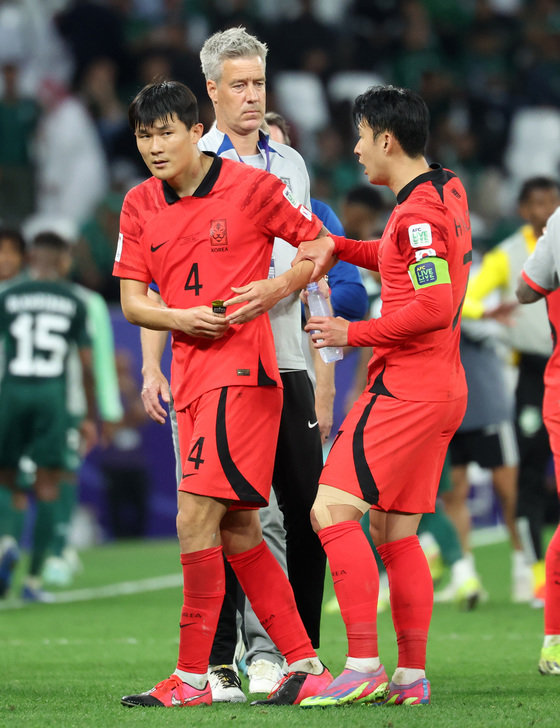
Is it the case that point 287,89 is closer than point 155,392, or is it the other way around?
point 155,392

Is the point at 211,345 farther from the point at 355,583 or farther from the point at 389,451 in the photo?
the point at 355,583

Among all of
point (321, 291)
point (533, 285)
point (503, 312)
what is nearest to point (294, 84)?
point (503, 312)

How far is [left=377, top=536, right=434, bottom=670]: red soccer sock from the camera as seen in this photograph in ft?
14.4

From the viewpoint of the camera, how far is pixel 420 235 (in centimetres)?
423

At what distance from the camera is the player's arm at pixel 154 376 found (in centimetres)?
473

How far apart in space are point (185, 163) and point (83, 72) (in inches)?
436

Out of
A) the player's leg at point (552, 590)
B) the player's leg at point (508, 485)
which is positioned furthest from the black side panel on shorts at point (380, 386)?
the player's leg at point (508, 485)

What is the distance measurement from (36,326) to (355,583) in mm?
5360

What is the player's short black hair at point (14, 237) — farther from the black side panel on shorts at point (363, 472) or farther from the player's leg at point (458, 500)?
the black side panel on shorts at point (363, 472)

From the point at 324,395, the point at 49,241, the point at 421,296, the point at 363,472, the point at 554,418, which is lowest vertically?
the point at 363,472

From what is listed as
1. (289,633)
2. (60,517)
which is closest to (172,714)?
(289,633)

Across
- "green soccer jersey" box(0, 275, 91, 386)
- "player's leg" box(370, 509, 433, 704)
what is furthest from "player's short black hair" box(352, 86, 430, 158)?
"green soccer jersey" box(0, 275, 91, 386)

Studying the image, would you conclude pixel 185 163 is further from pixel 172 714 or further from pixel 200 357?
pixel 172 714

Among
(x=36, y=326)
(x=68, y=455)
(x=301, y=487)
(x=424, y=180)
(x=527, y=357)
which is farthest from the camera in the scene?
(x=68, y=455)
